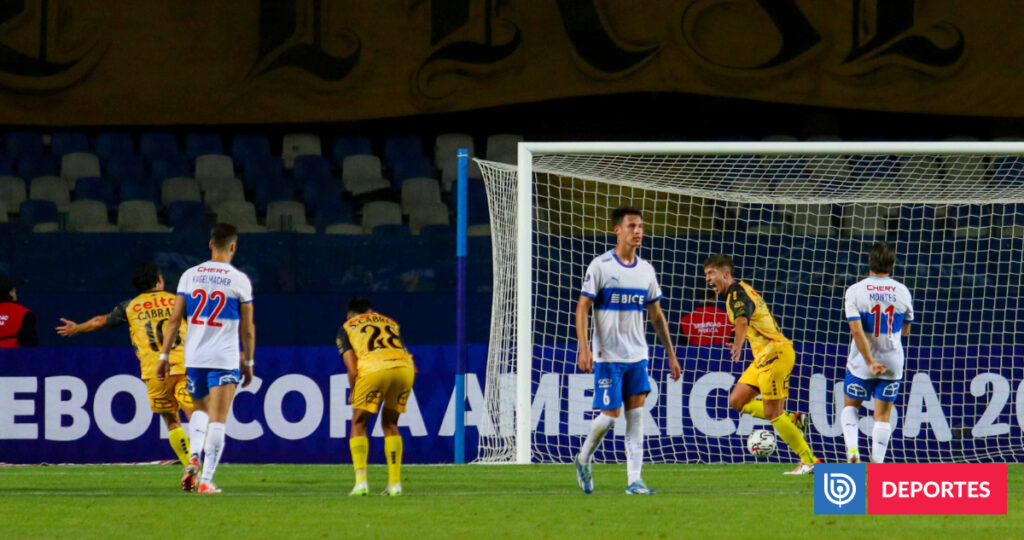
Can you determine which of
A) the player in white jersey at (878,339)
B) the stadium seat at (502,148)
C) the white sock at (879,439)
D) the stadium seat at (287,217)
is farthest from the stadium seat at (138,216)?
the white sock at (879,439)

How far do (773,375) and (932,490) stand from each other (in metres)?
2.77

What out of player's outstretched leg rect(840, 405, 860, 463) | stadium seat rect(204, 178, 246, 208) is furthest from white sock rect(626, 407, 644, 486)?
stadium seat rect(204, 178, 246, 208)

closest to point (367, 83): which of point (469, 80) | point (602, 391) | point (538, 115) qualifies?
point (469, 80)

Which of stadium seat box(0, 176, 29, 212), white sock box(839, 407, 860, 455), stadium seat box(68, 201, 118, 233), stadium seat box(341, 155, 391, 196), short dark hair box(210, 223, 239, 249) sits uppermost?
stadium seat box(341, 155, 391, 196)

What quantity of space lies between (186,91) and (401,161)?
2784mm

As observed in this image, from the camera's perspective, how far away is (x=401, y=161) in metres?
17.7

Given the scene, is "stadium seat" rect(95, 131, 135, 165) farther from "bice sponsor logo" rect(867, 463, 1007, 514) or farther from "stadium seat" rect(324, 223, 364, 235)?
"bice sponsor logo" rect(867, 463, 1007, 514)

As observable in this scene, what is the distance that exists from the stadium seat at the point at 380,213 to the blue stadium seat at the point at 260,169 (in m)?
1.37

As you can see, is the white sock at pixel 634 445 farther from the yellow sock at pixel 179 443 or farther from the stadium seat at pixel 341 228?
the stadium seat at pixel 341 228

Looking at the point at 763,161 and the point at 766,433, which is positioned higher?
the point at 763,161

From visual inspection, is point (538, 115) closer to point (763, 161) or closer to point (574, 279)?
point (763, 161)

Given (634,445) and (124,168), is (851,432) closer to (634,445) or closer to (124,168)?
(634,445)

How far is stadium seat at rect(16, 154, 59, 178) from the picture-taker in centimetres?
1706

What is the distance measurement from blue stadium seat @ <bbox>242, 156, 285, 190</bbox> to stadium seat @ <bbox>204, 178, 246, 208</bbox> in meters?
0.38
